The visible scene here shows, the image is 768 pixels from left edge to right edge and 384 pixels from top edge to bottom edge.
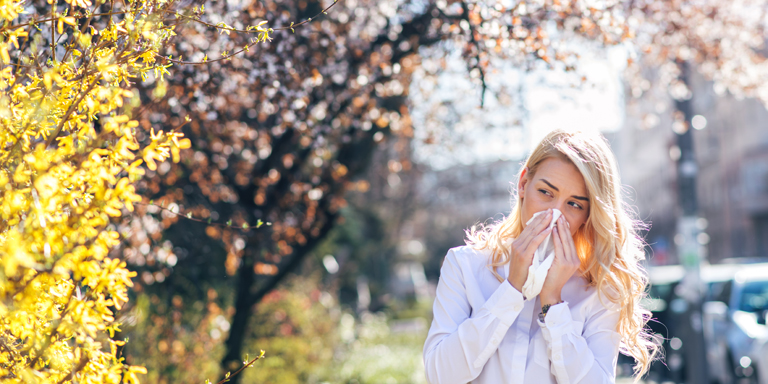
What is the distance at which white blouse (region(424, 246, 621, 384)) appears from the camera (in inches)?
83.7

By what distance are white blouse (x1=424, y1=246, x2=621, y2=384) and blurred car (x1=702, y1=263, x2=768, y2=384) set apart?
5.82 m

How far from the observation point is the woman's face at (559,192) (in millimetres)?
2359

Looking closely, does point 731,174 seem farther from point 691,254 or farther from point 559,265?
point 559,265

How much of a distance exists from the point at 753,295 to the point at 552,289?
25.0 ft

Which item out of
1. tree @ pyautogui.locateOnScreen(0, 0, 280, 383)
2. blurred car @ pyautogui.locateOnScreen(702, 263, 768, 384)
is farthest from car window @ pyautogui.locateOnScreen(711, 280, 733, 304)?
tree @ pyautogui.locateOnScreen(0, 0, 280, 383)

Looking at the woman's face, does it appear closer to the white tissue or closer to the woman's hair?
the woman's hair

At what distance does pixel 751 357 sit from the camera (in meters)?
7.30

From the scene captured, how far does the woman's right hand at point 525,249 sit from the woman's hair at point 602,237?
0.53ft

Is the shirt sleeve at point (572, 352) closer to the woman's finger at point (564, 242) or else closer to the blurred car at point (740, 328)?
the woman's finger at point (564, 242)

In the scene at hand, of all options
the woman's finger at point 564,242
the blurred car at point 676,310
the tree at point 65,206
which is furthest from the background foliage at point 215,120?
the blurred car at point 676,310

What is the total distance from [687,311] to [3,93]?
8.11 m

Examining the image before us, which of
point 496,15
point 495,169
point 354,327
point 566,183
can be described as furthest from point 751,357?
point 495,169

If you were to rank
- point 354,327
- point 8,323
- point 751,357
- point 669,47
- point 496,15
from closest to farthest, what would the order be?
point 8,323, point 496,15, point 669,47, point 751,357, point 354,327

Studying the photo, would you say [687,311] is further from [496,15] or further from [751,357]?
[496,15]
